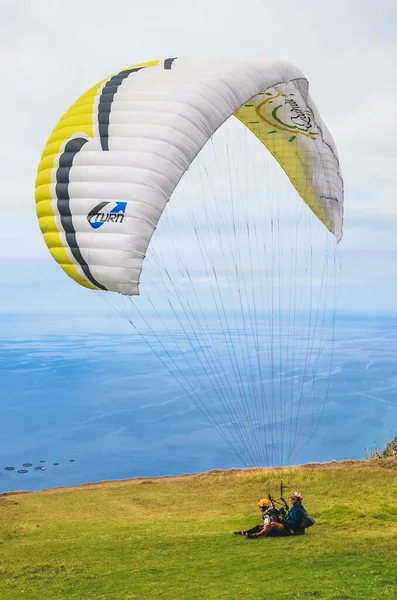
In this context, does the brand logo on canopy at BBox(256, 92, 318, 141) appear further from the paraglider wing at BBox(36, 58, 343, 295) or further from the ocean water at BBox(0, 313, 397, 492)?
the ocean water at BBox(0, 313, 397, 492)

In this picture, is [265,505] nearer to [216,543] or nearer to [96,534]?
[216,543]

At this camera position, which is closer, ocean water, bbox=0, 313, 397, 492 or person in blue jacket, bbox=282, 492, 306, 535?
person in blue jacket, bbox=282, 492, 306, 535

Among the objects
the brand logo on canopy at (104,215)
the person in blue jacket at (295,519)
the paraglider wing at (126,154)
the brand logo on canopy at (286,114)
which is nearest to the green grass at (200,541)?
the person in blue jacket at (295,519)

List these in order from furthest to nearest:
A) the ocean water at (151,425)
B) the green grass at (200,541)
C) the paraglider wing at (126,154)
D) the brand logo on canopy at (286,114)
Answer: the ocean water at (151,425), the brand logo on canopy at (286,114), the green grass at (200,541), the paraglider wing at (126,154)

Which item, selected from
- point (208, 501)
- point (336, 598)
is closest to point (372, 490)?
point (208, 501)

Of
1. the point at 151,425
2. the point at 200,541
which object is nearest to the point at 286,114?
the point at 200,541

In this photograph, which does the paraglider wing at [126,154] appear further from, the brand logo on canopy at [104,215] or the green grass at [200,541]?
the green grass at [200,541]

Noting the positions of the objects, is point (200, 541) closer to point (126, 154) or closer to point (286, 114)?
point (126, 154)

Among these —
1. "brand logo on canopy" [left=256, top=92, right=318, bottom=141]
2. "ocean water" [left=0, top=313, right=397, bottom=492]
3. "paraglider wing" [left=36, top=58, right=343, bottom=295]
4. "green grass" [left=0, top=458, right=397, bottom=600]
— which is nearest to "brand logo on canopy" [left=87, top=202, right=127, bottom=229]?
"paraglider wing" [left=36, top=58, right=343, bottom=295]
